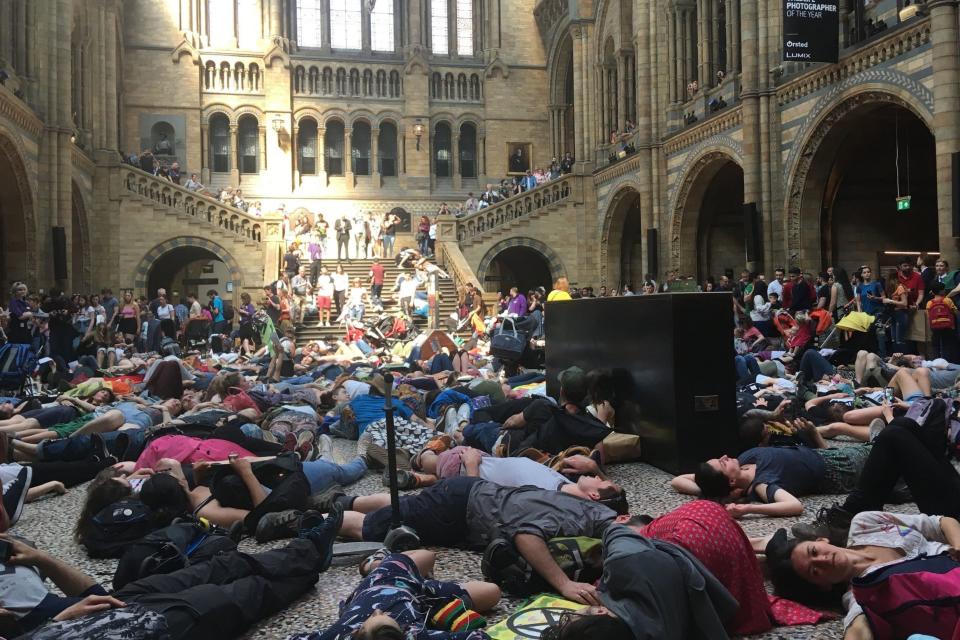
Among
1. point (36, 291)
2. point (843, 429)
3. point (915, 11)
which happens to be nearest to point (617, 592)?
point (843, 429)

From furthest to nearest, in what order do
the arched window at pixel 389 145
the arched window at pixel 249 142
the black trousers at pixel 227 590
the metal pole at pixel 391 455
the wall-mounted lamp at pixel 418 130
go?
the arched window at pixel 389 145
the wall-mounted lamp at pixel 418 130
the arched window at pixel 249 142
the metal pole at pixel 391 455
the black trousers at pixel 227 590

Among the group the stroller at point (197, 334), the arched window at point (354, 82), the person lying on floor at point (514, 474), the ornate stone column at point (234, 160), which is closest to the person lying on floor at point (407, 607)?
the person lying on floor at point (514, 474)

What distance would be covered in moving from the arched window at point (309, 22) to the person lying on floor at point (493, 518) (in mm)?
32018

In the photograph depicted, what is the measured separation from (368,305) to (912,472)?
63.6 ft

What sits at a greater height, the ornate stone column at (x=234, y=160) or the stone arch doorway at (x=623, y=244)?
the ornate stone column at (x=234, y=160)

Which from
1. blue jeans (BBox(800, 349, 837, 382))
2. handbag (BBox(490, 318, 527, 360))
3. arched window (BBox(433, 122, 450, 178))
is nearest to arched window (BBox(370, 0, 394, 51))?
arched window (BBox(433, 122, 450, 178))

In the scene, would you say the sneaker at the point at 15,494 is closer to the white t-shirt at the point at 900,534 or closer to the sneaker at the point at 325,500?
the sneaker at the point at 325,500

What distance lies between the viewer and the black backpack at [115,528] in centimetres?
496

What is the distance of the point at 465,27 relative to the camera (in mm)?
34781

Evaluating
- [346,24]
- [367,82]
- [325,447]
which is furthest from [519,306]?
[346,24]

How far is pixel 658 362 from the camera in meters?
6.76

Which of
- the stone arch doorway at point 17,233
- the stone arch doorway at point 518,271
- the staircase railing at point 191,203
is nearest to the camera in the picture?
the stone arch doorway at point 17,233

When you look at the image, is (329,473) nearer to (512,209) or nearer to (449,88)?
(512,209)

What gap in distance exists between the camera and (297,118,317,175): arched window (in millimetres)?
32812
